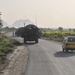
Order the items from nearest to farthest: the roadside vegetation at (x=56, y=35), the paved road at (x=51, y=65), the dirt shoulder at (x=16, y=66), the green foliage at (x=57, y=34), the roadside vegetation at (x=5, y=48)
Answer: the paved road at (x=51, y=65) < the dirt shoulder at (x=16, y=66) < the roadside vegetation at (x=5, y=48) < the roadside vegetation at (x=56, y=35) < the green foliage at (x=57, y=34)

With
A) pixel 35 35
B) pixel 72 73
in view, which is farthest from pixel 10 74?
pixel 35 35

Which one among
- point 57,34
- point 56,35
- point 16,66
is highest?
point 16,66

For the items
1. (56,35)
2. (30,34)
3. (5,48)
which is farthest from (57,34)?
(5,48)

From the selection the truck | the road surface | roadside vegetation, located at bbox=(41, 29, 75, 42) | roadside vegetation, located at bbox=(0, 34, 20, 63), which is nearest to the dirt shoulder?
the road surface

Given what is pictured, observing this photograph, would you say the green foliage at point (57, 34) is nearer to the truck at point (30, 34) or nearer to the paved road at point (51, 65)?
the truck at point (30, 34)

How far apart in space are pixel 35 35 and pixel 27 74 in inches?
1566

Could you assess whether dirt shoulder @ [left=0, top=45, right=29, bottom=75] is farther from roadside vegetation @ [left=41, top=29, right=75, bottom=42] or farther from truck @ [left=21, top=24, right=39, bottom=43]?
roadside vegetation @ [left=41, top=29, right=75, bottom=42]

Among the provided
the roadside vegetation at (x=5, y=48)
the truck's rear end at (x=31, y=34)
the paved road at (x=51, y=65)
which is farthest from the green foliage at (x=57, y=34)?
the paved road at (x=51, y=65)

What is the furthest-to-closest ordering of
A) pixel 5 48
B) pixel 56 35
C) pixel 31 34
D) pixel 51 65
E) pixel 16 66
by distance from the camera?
pixel 56 35, pixel 31 34, pixel 5 48, pixel 16 66, pixel 51 65

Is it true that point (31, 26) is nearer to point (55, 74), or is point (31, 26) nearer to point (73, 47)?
point (73, 47)

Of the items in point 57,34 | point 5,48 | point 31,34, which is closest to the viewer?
point 5,48

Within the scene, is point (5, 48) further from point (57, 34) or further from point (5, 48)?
point (57, 34)

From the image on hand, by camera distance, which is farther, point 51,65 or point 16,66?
point 16,66

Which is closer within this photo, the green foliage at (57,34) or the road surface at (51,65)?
the road surface at (51,65)
